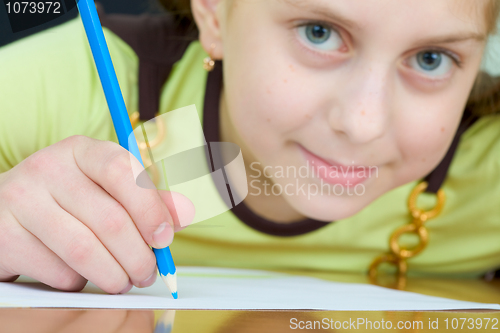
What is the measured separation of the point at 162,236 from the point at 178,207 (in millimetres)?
19

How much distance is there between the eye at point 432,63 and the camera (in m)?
0.35

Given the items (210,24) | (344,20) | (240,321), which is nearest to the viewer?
(240,321)

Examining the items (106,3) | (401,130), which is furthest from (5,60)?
(401,130)

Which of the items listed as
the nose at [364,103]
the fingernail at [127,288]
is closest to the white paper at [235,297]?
the fingernail at [127,288]

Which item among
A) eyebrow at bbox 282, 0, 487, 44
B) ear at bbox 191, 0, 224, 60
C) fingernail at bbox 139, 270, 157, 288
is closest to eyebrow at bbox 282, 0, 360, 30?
eyebrow at bbox 282, 0, 487, 44

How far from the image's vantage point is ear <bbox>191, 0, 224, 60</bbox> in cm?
44

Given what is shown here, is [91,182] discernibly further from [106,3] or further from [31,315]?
[106,3]

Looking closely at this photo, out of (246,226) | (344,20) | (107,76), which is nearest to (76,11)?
(107,76)

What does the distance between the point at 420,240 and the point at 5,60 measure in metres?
0.45

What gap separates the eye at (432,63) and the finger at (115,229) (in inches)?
9.1

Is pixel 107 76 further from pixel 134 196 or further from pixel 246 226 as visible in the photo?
pixel 246 226

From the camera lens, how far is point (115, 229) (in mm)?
261

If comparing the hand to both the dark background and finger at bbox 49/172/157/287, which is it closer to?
finger at bbox 49/172/157/287

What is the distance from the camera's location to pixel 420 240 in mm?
519
